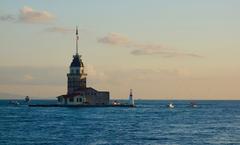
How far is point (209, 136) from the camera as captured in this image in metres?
83.3

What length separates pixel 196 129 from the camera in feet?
318

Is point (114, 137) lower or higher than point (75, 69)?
lower

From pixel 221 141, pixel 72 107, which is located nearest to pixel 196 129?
pixel 221 141

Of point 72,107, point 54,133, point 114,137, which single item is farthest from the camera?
point 72,107

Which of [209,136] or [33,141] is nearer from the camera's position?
[33,141]

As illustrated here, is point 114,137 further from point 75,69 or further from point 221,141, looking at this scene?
point 75,69

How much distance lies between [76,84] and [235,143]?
5079 inches

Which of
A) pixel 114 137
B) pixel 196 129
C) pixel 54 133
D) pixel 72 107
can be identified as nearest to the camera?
pixel 114 137

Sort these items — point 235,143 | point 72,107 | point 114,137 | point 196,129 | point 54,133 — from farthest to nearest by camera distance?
point 72,107 < point 196,129 < point 54,133 < point 114,137 < point 235,143

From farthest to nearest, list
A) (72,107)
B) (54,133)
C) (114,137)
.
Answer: (72,107) < (54,133) < (114,137)

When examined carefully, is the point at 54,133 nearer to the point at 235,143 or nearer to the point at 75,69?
the point at 235,143

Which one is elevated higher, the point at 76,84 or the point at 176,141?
the point at 76,84

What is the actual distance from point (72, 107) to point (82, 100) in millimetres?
3565

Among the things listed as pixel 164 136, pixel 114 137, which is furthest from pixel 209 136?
pixel 114 137
